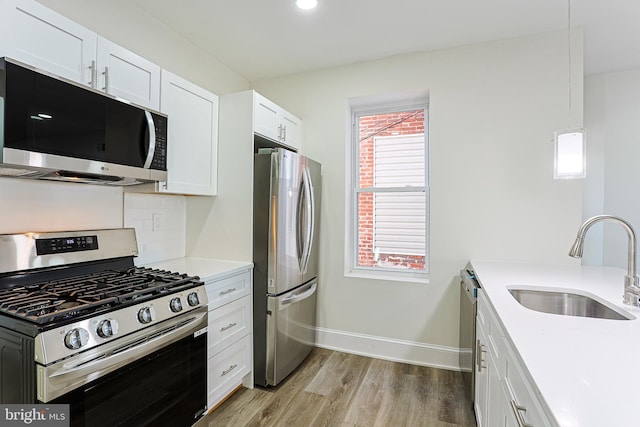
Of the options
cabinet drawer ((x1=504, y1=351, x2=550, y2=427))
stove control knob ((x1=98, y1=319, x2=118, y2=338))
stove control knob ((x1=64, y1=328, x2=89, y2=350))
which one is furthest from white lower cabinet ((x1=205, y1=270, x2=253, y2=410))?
cabinet drawer ((x1=504, y1=351, x2=550, y2=427))

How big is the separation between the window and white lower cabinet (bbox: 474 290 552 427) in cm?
125

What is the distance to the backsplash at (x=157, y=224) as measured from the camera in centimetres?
232

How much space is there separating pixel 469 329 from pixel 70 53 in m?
2.83

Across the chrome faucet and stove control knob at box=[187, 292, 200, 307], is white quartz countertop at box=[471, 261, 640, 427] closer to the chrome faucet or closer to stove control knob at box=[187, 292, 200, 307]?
the chrome faucet

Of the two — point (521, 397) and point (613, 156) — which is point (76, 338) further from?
point (613, 156)

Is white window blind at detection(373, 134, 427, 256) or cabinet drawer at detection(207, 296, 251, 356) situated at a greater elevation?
white window blind at detection(373, 134, 427, 256)

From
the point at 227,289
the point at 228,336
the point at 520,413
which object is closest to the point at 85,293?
the point at 227,289

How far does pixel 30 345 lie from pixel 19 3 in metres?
1.43

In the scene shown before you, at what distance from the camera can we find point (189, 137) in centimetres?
232

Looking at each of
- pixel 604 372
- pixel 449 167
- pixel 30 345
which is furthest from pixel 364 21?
pixel 30 345

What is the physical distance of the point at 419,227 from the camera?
3.16 metres

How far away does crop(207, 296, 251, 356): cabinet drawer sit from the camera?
2.08 metres

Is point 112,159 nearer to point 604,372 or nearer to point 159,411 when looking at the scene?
point 159,411

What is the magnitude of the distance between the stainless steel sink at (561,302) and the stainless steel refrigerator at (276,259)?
5.06 ft
